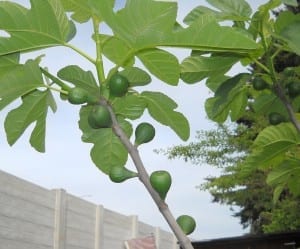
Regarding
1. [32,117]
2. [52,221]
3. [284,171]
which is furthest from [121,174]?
[52,221]

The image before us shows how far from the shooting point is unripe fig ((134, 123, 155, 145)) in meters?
0.93

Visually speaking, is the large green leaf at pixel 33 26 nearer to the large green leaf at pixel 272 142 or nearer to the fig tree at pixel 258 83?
the fig tree at pixel 258 83

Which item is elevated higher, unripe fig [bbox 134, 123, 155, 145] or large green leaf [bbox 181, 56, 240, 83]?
large green leaf [bbox 181, 56, 240, 83]

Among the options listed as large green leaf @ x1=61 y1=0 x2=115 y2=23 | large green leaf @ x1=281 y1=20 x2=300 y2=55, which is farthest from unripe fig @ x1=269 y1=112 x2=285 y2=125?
large green leaf @ x1=61 y1=0 x2=115 y2=23

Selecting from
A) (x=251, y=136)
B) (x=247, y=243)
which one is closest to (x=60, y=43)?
(x=247, y=243)

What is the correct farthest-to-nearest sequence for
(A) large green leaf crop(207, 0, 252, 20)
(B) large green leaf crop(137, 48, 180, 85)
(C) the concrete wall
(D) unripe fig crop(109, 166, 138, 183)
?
(C) the concrete wall < (A) large green leaf crop(207, 0, 252, 20) < (B) large green leaf crop(137, 48, 180, 85) < (D) unripe fig crop(109, 166, 138, 183)

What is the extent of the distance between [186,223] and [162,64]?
32cm

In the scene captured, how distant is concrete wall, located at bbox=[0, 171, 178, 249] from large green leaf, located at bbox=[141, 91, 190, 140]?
47.5 ft

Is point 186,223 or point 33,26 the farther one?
point 33,26

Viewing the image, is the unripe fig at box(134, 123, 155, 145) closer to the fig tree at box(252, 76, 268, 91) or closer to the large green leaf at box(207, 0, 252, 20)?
the large green leaf at box(207, 0, 252, 20)

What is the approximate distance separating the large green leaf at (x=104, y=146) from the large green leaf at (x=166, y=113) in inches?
2.7

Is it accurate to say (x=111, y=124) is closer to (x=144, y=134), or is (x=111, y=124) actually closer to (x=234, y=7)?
(x=144, y=134)

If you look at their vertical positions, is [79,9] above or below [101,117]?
above

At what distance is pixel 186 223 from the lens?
85 cm
